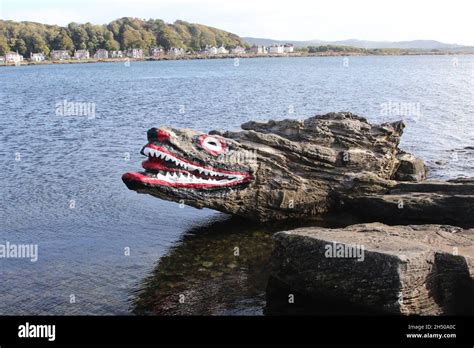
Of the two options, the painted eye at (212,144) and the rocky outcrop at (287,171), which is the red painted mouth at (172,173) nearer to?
the rocky outcrop at (287,171)

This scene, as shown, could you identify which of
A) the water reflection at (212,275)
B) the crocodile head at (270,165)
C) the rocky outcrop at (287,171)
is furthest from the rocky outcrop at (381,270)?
the crocodile head at (270,165)

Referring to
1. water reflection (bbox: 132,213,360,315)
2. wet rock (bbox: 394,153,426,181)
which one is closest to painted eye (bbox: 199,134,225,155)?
water reflection (bbox: 132,213,360,315)

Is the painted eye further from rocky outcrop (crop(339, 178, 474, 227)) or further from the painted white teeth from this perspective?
rocky outcrop (crop(339, 178, 474, 227))

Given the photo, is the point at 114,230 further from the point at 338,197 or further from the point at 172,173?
the point at 338,197

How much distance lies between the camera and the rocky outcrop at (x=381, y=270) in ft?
44.3

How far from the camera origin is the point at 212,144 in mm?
21469

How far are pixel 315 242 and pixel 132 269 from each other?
275 inches

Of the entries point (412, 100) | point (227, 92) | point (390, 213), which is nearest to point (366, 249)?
point (390, 213)

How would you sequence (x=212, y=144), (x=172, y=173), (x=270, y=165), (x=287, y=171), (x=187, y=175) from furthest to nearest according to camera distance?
(x=287, y=171)
(x=270, y=165)
(x=212, y=144)
(x=187, y=175)
(x=172, y=173)

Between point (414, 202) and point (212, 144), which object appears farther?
point (212, 144)

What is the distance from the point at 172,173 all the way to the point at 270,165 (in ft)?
14.0

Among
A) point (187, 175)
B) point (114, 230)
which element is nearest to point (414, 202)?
point (187, 175)

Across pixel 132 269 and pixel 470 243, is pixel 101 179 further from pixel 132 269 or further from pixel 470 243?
pixel 470 243

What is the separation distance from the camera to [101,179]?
30.8 metres
